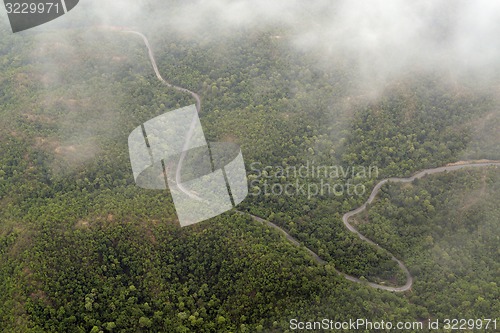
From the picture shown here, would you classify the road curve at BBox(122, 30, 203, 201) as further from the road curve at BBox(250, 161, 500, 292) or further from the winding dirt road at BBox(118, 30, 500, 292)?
the road curve at BBox(250, 161, 500, 292)

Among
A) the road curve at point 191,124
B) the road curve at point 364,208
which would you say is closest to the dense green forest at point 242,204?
the road curve at point 364,208

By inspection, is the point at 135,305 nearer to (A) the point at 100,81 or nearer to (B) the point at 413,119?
(A) the point at 100,81

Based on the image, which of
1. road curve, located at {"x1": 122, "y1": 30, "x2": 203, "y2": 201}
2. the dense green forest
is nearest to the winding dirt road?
road curve, located at {"x1": 122, "y1": 30, "x2": 203, "y2": 201}

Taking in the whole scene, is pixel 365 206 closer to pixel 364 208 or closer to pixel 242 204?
pixel 364 208

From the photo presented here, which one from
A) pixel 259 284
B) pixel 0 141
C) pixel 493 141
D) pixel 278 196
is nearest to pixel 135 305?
pixel 259 284

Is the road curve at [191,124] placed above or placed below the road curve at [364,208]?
above

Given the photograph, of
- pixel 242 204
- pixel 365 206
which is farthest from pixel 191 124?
pixel 365 206

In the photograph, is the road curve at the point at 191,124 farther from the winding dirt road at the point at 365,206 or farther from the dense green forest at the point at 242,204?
the dense green forest at the point at 242,204

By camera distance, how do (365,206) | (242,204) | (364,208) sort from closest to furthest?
(242,204), (364,208), (365,206)
